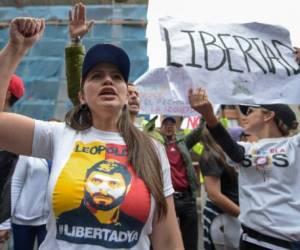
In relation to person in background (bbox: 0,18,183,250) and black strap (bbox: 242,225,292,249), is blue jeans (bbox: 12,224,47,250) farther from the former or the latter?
person in background (bbox: 0,18,183,250)

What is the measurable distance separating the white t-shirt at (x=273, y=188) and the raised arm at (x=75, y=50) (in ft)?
4.25

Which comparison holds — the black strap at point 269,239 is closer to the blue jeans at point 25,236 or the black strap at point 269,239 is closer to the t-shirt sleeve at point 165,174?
the t-shirt sleeve at point 165,174

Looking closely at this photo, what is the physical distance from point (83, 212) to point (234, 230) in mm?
2230

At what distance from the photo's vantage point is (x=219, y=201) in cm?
366

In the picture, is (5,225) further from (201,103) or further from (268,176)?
(268,176)

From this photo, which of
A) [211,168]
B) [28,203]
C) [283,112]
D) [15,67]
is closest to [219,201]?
[211,168]

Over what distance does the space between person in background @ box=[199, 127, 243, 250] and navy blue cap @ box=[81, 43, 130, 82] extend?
6.52ft

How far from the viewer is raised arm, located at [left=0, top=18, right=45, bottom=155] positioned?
1743 millimetres

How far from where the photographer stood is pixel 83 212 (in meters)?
1.66

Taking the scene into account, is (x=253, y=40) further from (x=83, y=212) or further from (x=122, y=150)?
(x=83, y=212)

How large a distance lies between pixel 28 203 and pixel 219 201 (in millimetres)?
1601

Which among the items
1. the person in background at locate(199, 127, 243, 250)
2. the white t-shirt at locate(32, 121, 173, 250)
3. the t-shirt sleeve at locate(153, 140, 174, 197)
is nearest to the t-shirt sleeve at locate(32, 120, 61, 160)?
the white t-shirt at locate(32, 121, 173, 250)

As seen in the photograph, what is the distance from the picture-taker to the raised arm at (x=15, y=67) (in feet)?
5.72

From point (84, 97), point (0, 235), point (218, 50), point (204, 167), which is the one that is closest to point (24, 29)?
point (84, 97)
